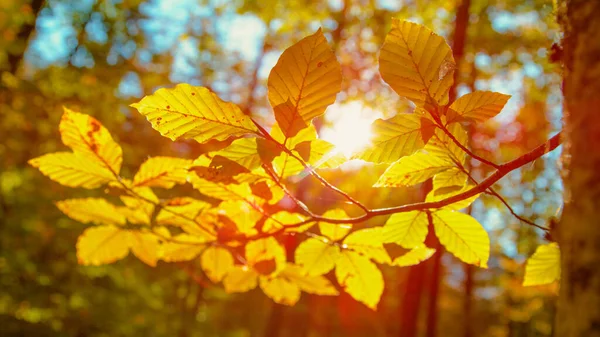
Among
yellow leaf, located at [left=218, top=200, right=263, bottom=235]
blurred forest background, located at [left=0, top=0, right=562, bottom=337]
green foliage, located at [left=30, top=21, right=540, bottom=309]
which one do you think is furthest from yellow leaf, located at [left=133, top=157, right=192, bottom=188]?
blurred forest background, located at [left=0, top=0, right=562, bottom=337]

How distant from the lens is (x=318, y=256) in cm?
97

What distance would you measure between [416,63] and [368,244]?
45cm

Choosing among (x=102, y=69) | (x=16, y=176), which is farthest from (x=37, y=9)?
(x=16, y=176)

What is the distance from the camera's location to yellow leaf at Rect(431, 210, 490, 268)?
2.79ft

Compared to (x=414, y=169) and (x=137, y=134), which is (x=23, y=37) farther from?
(x=414, y=169)

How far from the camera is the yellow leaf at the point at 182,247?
40.8 inches

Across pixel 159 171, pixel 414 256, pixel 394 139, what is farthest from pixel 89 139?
pixel 414 256

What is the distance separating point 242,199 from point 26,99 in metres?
5.87

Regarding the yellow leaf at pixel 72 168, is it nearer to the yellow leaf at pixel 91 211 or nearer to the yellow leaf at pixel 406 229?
the yellow leaf at pixel 91 211

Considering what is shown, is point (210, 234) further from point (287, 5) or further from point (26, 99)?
point (26, 99)

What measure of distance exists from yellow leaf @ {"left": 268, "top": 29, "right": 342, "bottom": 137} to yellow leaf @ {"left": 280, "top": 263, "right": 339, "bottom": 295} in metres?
0.55

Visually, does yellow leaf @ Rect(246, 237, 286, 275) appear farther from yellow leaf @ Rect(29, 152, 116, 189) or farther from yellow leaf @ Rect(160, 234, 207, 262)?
yellow leaf @ Rect(29, 152, 116, 189)

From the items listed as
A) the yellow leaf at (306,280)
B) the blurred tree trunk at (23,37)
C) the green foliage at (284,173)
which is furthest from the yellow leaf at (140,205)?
the blurred tree trunk at (23,37)

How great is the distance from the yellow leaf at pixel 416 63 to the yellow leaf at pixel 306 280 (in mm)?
606
